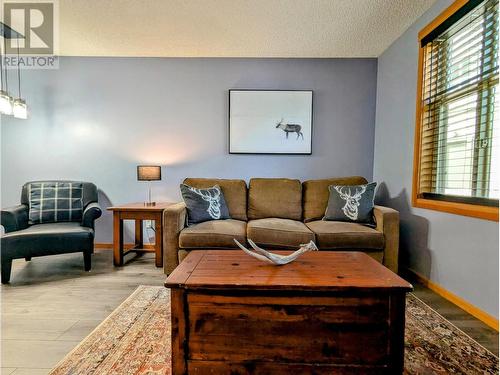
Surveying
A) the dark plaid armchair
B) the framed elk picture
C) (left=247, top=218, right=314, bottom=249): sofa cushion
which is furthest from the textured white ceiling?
(left=247, top=218, right=314, bottom=249): sofa cushion

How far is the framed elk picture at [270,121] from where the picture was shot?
3.29m

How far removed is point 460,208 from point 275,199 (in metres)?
1.63

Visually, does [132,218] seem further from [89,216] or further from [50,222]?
[50,222]

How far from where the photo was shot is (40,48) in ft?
10.4

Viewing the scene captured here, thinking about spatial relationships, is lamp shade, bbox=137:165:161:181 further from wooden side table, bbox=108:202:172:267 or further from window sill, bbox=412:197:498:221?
window sill, bbox=412:197:498:221

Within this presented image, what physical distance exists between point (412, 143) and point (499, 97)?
91cm

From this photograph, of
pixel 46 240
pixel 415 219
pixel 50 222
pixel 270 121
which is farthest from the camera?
pixel 270 121

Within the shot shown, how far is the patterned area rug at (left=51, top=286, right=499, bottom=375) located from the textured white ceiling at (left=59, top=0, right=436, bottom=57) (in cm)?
243

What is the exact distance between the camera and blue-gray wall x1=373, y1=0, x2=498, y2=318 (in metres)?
1.77

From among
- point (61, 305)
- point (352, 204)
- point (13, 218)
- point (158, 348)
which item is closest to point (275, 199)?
point (352, 204)

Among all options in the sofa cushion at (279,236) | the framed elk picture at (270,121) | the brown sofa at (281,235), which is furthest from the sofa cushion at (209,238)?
the framed elk picture at (270,121)

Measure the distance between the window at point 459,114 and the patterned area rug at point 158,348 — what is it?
0.77 metres

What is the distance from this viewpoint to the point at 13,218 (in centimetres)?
256

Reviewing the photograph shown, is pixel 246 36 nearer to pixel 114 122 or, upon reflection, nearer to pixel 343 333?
pixel 114 122
